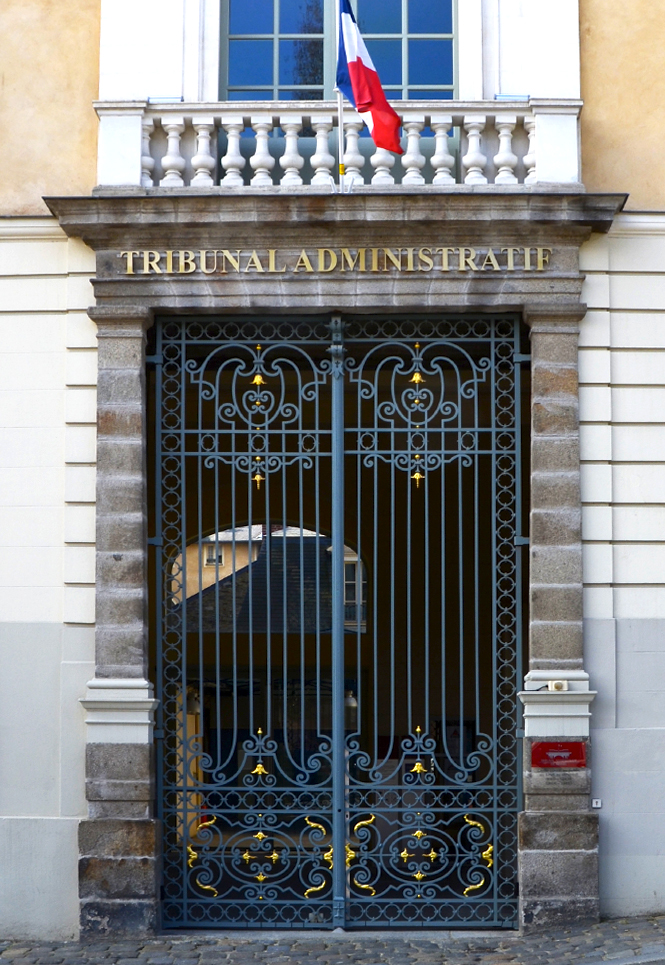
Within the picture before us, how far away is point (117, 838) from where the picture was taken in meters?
8.17

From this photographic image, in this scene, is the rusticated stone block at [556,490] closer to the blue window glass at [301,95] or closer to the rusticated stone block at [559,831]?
the rusticated stone block at [559,831]

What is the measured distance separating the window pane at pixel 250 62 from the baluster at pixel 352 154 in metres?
0.92

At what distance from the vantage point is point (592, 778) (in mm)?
8297

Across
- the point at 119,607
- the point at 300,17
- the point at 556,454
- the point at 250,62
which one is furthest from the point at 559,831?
the point at 300,17

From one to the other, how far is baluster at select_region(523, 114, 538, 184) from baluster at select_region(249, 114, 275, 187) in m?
1.79

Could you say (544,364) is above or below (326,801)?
above

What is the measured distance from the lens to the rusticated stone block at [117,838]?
8.16 meters

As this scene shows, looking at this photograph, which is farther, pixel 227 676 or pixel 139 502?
pixel 227 676

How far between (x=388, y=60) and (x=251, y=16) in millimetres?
1077

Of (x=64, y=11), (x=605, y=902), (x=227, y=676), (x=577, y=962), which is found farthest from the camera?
(x=227, y=676)

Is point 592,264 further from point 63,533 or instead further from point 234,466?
point 63,533

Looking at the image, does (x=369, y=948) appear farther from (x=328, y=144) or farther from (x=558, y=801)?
(x=328, y=144)

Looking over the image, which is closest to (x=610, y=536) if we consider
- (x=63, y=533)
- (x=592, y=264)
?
(x=592, y=264)

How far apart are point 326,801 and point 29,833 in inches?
80.5
